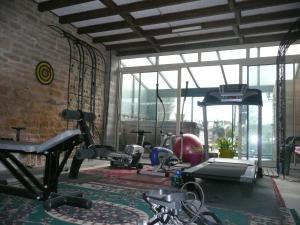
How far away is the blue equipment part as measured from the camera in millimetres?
4661

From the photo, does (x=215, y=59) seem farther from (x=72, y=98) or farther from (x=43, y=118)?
(x=43, y=118)

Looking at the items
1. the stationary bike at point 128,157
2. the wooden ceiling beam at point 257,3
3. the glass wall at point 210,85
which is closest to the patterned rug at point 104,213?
the stationary bike at point 128,157

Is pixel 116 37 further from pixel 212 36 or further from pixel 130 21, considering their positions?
pixel 212 36

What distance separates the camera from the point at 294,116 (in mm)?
6129

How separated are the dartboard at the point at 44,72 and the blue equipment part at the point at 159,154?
2.59 m

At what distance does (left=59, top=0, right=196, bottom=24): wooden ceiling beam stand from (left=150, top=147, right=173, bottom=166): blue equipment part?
257cm

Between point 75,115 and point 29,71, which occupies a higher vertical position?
point 29,71

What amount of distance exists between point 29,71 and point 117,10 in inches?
80.1

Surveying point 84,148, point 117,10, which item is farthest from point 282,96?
point 84,148

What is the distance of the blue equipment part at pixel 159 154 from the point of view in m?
4.66

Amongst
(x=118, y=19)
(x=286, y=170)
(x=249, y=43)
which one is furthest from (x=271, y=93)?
(x=118, y=19)

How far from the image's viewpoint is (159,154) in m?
4.78

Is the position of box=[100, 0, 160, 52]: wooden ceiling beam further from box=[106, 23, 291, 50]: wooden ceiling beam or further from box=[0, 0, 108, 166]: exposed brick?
box=[0, 0, 108, 166]: exposed brick

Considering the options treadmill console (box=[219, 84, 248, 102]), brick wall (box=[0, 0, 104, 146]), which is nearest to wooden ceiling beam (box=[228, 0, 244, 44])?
treadmill console (box=[219, 84, 248, 102])
